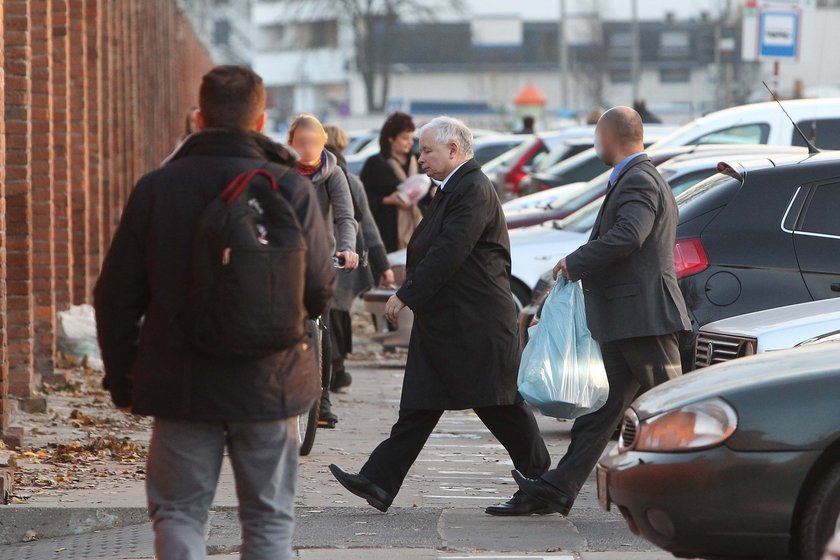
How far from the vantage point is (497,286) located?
6.92 m

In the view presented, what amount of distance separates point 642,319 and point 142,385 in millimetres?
2965

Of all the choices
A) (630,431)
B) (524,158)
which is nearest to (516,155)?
(524,158)

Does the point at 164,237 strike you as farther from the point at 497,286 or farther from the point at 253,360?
the point at 497,286

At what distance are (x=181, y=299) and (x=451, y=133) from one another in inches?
110

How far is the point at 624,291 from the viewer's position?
22.6 ft

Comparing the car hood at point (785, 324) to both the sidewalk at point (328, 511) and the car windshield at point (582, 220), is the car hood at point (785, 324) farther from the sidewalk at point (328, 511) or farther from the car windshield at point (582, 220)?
the car windshield at point (582, 220)

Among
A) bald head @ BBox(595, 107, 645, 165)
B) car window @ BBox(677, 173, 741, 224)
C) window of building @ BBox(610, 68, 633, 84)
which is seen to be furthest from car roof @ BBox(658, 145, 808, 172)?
window of building @ BBox(610, 68, 633, 84)

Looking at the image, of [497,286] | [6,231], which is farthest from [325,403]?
[497,286]

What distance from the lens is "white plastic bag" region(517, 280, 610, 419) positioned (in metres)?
6.98

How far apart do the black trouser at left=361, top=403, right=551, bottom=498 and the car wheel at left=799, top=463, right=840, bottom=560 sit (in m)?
2.14

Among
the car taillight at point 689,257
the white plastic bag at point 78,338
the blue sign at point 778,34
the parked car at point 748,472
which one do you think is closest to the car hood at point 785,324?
the car taillight at point 689,257

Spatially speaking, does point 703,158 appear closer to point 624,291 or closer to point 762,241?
point 762,241

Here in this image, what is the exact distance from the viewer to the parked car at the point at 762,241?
8430mm

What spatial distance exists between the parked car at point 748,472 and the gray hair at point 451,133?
207cm
